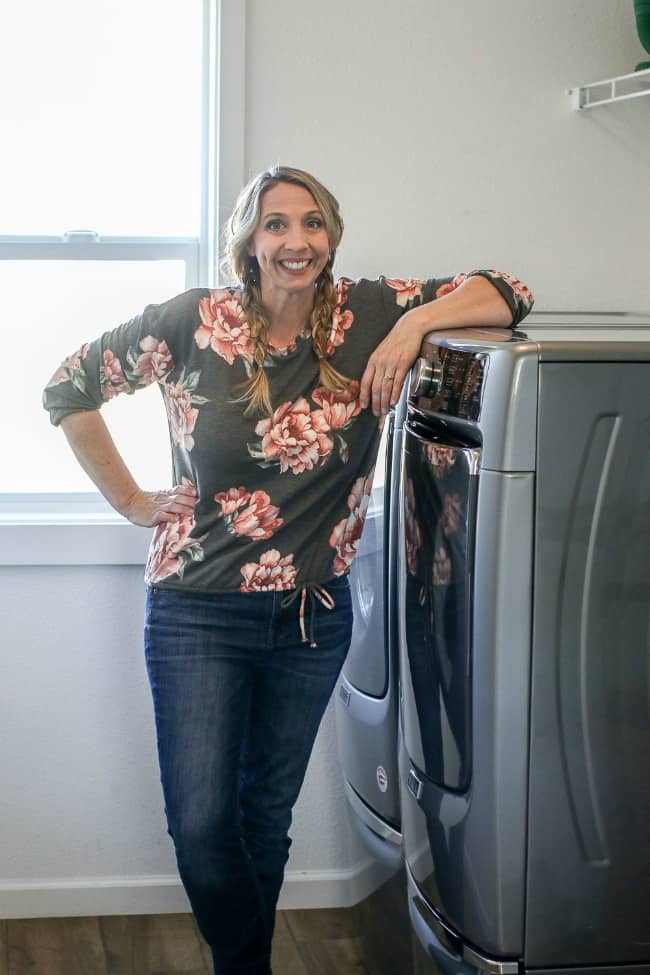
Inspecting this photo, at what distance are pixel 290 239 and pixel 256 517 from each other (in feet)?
1.40

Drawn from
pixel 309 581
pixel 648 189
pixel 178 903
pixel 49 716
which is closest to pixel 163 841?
pixel 178 903

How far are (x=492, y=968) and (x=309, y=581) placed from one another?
65 centimetres

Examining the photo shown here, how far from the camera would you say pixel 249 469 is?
1.79 m

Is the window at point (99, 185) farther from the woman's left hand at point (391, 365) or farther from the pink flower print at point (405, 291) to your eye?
the woman's left hand at point (391, 365)

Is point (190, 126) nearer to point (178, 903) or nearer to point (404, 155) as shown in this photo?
point (404, 155)

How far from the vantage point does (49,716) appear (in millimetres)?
2385

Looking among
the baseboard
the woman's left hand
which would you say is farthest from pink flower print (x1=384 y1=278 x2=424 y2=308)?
the baseboard

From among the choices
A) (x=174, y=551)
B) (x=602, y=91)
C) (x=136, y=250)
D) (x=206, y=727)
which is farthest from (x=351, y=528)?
(x=602, y=91)

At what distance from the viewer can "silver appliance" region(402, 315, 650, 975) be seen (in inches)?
51.6

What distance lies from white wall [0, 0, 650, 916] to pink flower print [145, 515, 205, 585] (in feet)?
1.63

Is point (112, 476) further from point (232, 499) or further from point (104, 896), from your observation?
point (104, 896)

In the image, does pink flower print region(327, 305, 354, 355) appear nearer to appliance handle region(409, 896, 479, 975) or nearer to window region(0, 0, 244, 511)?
window region(0, 0, 244, 511)

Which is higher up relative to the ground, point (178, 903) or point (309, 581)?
point (309, 581)

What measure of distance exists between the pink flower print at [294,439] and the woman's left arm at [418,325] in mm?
85
